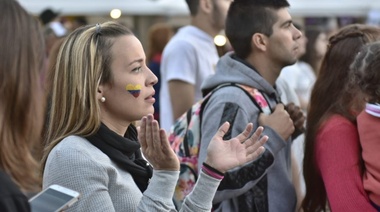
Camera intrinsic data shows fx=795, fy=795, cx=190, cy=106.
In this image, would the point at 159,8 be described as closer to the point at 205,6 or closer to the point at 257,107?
the point at 205,6

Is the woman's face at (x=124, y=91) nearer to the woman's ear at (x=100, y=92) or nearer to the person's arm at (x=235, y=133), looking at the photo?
the woman's ear at (x=100, y=92)

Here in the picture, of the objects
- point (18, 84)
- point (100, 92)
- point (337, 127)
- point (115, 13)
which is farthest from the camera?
point (115, 13)

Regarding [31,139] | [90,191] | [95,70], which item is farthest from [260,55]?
[31,139]

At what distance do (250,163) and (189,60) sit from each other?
2092 millimetres

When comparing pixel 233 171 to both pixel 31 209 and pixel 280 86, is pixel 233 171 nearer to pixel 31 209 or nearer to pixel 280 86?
pixel 280 86

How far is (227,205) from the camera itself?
3668 mm

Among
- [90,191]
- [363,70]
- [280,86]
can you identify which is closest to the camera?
[90,191]

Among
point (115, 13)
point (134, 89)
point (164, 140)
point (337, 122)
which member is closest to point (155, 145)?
point (164, 140)

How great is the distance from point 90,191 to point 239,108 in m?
1.17

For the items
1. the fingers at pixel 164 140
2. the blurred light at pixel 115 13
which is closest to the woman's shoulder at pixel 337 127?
the fingers at pixel 164 140

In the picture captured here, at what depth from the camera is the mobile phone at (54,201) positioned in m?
2.19

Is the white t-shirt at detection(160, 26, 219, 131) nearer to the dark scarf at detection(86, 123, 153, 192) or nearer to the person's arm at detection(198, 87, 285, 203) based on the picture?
the person's arm at detection(198, 87, 285, 203)

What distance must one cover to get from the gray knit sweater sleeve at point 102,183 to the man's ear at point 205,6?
123 inches

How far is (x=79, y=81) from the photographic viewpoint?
285 cm
